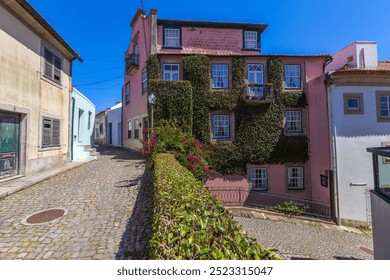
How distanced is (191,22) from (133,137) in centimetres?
1148

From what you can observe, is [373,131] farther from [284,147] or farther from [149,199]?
[149,199]

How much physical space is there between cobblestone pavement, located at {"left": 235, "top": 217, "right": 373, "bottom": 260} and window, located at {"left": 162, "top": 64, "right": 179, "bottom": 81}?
1071 centimetres

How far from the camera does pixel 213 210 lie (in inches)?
104

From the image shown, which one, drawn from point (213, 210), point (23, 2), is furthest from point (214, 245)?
point (23, 2)

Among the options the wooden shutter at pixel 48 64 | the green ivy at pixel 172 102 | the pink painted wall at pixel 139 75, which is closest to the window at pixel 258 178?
the green ivy at pixel 172 102

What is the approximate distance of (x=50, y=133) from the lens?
10453mm

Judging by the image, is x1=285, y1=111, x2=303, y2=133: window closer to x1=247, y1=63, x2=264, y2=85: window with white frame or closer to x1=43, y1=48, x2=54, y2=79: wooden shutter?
x1=247, y1=63, x2=264, y2=85: window with white frame

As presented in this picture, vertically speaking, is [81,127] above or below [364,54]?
below

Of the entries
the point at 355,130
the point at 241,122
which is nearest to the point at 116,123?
the point at 241,122

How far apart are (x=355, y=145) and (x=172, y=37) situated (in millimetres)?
15314

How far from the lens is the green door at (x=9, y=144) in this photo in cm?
755

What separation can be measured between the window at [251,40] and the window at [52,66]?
47.6ft

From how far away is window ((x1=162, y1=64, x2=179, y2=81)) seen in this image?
1496 cm

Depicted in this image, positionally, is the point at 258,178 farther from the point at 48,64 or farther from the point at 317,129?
the point at 48,64
